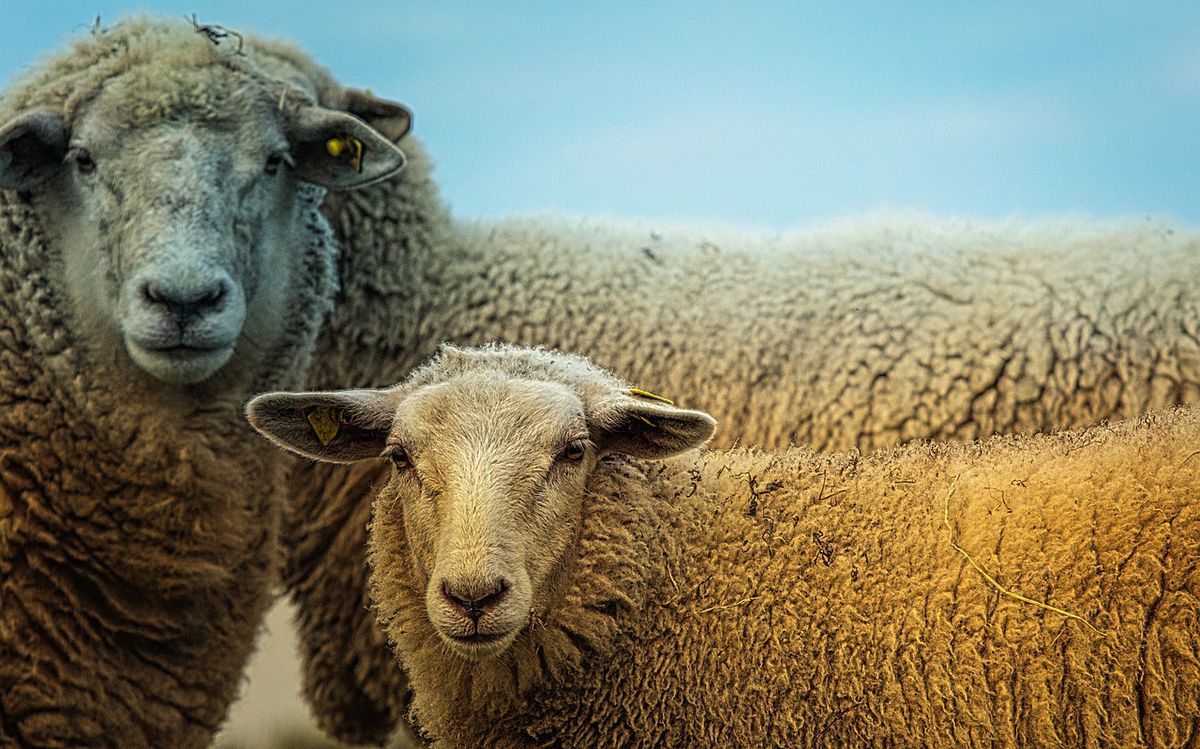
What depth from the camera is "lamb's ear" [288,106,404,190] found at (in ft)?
15.5

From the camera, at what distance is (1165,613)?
294 cm

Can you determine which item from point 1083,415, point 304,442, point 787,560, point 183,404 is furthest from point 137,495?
point 1083,415

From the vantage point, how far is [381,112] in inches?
229

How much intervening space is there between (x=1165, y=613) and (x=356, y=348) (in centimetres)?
369

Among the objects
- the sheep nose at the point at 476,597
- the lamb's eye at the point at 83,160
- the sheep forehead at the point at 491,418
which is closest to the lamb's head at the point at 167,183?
the lamb's eye at the point at 83,160

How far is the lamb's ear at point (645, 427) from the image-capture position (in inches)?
128

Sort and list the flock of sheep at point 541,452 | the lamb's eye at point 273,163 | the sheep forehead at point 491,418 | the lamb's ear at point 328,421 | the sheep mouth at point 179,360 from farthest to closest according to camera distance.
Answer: the lamb's eye at point 273,163, the sheep mouth at point 179,360, the lamb's ear at point 328,421, the sheep forehead at point 491,418, the flock of sheep at point 541,452

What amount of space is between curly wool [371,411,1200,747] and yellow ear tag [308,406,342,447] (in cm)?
24

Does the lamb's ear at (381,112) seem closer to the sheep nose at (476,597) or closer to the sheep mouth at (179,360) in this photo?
the sheep mouth at (179,360)

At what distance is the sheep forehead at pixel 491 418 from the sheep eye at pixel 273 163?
1.52 m

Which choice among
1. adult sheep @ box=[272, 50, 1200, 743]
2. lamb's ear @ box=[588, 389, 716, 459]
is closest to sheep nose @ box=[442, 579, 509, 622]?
lamb's ear @ box=[588, 389, 716, 459]

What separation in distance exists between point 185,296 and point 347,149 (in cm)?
107

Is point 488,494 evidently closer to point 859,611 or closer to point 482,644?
point 482,644

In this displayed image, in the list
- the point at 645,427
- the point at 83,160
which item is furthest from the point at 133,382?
the point at 645,427
